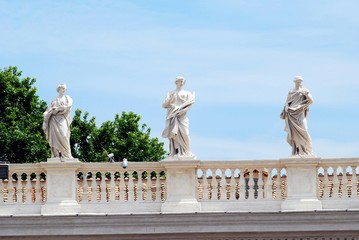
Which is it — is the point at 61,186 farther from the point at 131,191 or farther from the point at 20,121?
the point at 20,121

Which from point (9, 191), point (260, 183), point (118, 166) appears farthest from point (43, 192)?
point (260, 183)

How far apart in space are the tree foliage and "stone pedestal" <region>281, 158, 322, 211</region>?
26366 millimetres

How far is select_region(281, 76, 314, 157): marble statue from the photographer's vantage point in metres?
47.0

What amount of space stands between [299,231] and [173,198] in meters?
3.41

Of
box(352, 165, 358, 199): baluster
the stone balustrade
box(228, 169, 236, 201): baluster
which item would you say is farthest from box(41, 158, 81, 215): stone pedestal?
box(352, 165, 358, 199): baluster

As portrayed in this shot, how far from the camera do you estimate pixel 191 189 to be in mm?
47312

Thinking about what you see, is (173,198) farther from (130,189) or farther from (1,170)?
(1,170)

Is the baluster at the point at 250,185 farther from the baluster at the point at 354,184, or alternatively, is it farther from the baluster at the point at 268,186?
the baluster at the point at 354,184

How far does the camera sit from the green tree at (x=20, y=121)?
7219 centimetres

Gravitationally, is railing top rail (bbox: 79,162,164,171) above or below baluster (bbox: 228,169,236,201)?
above

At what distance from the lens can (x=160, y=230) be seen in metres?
46.9

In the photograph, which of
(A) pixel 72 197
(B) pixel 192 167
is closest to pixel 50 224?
(A) pixel 72 197

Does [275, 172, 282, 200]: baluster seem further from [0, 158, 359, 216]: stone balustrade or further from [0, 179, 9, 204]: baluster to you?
[0, 179, 9, 204]: baluster

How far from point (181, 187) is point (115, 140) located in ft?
88.1
